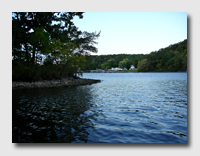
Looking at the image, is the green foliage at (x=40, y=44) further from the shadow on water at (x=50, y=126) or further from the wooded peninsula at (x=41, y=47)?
the shadow on water at (x=50, y=126)

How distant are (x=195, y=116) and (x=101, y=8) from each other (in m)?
4.71

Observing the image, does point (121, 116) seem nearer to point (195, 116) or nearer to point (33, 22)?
point (195, 116)

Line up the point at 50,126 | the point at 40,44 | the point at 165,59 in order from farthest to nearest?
the point at 165,59 → the point at 40,44 → the point at 50,126

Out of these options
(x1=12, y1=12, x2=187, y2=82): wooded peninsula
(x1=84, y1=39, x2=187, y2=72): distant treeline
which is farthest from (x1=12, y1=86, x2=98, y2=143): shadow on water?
(x1=12, y1=12, x2=187, y2=82): wooded peninsula

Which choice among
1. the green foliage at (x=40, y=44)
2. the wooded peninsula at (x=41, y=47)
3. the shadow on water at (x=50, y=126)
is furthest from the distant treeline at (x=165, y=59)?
the green foliage at (x=40, y=44)

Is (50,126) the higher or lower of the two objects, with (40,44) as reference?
lower

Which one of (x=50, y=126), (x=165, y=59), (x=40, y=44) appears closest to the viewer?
(x=50, y=126)

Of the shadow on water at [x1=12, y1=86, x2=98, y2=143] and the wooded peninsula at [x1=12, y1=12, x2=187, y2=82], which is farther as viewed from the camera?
the wooded peninsula at [x1=12, y1=12, x2=187, y2=82]

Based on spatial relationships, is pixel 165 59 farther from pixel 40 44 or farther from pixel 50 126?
pixel 50 126

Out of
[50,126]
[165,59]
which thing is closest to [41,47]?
[50,126]

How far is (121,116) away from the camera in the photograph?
7273 mm

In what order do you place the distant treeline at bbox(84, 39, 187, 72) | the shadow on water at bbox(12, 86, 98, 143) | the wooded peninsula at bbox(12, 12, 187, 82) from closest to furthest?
the shadow on water at bbox(12, 86, 98, 143), the distant treeline at bbox(84, 39, 187, 72), the wooded peninsula at bbox(12, 12, 187, 82)

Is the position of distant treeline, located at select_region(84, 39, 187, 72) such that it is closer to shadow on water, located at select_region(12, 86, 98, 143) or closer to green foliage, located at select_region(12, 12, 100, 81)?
shadow on water, located at select_region(12, 86, 98, 143)

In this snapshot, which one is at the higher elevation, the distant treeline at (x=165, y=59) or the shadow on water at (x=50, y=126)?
the distant treeline at (x=165, y=59)
